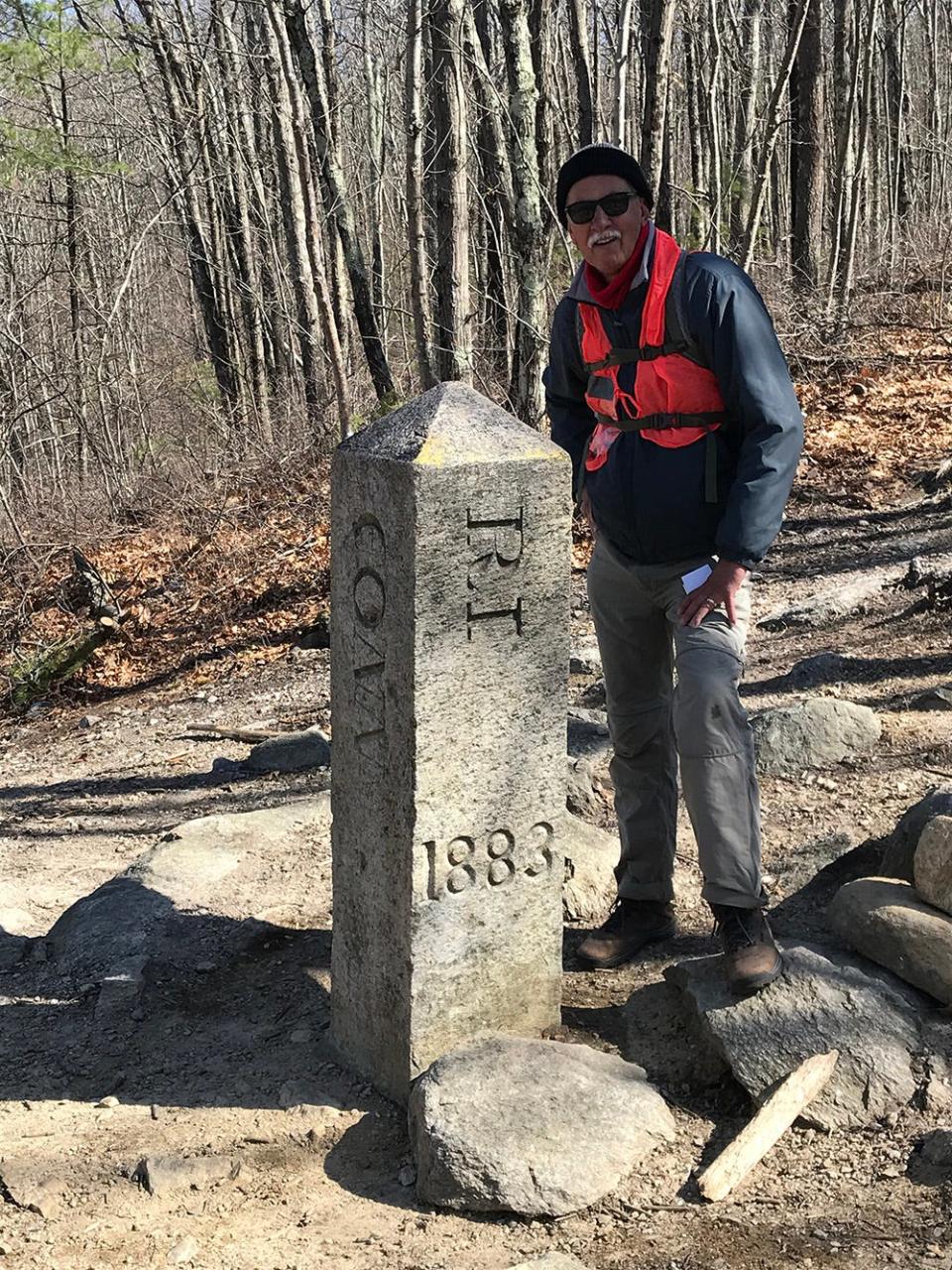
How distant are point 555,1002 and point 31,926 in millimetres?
2634

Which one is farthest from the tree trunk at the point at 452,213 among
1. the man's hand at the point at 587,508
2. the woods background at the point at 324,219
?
the man's hand at the point at 587,508

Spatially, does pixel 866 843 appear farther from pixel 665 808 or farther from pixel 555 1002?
pixel 555 1002

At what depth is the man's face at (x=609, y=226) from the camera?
362 cm

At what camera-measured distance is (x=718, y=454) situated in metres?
3.59

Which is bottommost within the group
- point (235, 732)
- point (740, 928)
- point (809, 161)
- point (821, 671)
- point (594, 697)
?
point (235, 732)

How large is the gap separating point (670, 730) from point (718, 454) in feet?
3.12

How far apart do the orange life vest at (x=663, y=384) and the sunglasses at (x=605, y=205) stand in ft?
0.43

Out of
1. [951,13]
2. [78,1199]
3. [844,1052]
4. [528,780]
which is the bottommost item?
[78,1199]

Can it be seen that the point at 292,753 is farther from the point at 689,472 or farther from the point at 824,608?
the point at 689,472

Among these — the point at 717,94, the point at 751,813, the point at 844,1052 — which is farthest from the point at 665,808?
the point at 717,94

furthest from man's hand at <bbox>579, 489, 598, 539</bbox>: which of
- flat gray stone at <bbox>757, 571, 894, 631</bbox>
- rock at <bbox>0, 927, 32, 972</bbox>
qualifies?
flat gray stone at <bbox>757, 571, 894, 631</bbox>

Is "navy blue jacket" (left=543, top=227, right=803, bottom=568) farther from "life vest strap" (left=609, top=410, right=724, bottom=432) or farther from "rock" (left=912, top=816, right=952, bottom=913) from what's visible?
"rock" (left=912, top=816, right=952, bottom=913)

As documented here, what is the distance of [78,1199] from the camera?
3361 mm

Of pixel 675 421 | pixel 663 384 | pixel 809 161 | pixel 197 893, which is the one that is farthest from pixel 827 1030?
pixel 809 161
